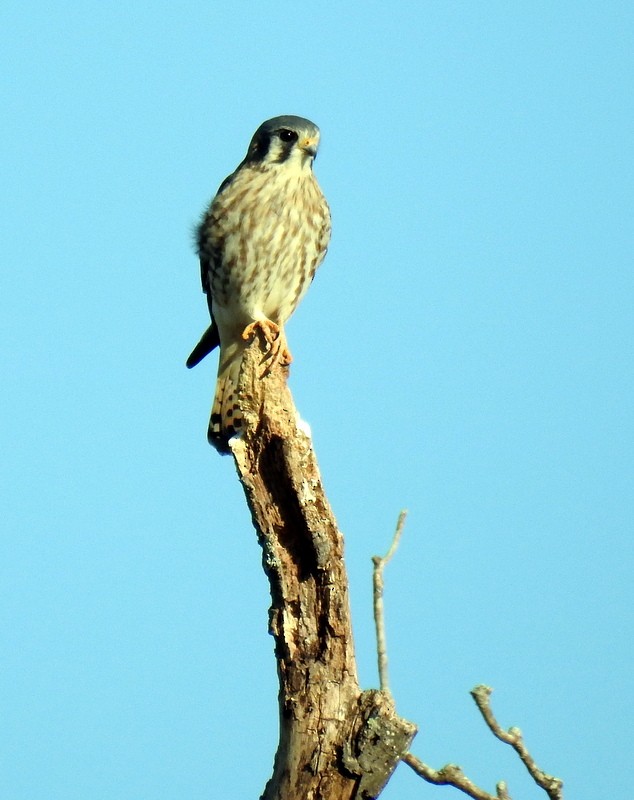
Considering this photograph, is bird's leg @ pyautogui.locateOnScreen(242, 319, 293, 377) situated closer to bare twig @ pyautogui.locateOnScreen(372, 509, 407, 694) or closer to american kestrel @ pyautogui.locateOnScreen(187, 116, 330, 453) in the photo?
american kestrel @ pyautogui.locateOnScreen(187, 116, 330, 453)

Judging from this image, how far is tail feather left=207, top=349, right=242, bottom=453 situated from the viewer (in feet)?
15.1

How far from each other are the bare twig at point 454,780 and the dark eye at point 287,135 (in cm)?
306

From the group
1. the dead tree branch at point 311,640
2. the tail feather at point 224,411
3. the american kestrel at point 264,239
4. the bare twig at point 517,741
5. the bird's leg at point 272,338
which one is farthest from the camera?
the american kestrel at point 264,239

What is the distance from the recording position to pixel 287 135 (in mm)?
5215

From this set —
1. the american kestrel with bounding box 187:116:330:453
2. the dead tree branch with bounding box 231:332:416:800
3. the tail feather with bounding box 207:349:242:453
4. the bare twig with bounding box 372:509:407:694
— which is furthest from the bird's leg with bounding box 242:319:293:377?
the bare twig with bounding box 372:509:407:694

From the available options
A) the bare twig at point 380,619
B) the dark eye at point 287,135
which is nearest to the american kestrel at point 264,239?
the dark eye at point 287,135

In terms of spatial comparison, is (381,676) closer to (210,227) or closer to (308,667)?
(308,667)

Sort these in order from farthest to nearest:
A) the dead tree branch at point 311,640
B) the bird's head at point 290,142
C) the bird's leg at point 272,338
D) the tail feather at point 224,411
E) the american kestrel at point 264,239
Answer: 1. the bird's head at point 290,142
2. the american kestrel at point 264,239
3. the tail feather at point 224,411
4. the bird's leg at point 272,338
5. the dead tree branch at point 311,640

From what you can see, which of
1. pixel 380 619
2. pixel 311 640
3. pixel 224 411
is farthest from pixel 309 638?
pixel 224 411

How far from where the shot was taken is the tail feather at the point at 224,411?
4602 millimetres

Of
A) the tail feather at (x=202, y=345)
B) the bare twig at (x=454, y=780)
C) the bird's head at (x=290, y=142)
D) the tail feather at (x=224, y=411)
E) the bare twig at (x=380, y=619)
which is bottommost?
the bare twig at (x=454, y=780)

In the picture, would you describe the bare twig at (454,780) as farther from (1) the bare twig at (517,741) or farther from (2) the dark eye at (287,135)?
(2) the dark eye at (287,135)

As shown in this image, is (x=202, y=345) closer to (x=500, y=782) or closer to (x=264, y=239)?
(x=264, y=239)

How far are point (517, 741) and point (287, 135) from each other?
3238 millimetres
